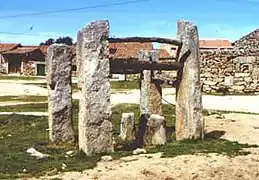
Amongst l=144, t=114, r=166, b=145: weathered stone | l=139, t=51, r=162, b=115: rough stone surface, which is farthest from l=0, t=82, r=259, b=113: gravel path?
l=144, t=114, r=166, b=145: weathered stone

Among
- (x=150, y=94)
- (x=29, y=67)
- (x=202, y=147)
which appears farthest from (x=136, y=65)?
(x=29, y=67)

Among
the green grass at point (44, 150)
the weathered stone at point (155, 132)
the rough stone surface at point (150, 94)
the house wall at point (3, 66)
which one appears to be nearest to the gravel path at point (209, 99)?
the rough stone surface at point (150, 94)

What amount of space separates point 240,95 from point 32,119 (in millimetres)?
15986

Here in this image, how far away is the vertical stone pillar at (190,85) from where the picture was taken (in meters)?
15.0

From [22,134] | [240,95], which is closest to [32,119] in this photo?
[22,134]

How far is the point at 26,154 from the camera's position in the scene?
13266 millimetres

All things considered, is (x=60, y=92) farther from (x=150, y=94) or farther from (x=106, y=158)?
(x=150, y=94)

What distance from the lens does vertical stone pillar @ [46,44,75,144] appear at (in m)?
15.6

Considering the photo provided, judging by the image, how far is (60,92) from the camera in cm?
1578

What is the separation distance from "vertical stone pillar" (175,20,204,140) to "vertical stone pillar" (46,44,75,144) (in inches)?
119

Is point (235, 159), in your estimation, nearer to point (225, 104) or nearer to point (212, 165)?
point (212, 165)

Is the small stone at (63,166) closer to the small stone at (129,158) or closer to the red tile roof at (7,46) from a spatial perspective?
the small stone at (129,158)

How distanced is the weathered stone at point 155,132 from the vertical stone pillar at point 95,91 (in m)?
1.69

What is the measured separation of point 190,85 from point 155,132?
1.50 meters
